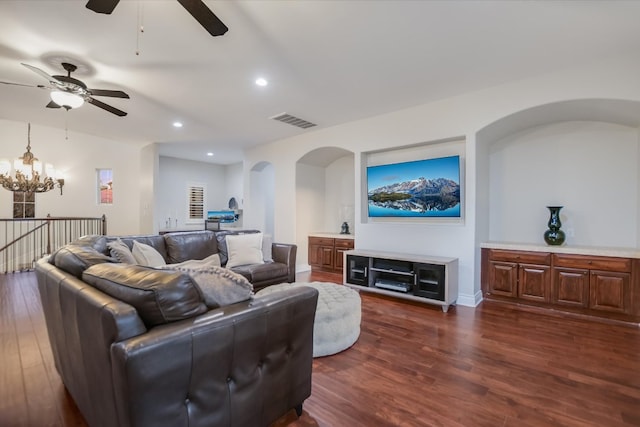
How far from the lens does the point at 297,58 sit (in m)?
3.02

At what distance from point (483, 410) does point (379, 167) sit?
141 inches

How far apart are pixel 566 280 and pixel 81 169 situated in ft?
30.4

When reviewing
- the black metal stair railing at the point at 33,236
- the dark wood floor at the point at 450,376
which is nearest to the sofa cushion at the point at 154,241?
the dark wood floor at the point at 450,376

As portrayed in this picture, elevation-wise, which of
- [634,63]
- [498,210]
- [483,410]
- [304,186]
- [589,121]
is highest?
[634,63]

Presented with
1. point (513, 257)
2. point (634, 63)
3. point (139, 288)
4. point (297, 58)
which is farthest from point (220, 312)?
point (634, 63)

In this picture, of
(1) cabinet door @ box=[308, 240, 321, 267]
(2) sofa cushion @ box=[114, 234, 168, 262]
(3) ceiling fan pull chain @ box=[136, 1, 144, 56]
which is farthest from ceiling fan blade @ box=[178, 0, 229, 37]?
(1) cabinet door @ box=[308, 240, 321, 267]

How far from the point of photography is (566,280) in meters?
3.47

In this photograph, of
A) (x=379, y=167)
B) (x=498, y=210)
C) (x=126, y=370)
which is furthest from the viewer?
(x=379, y=167)

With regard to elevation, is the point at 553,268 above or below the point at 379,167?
below

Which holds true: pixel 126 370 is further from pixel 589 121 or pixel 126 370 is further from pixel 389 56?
pixel 589 121

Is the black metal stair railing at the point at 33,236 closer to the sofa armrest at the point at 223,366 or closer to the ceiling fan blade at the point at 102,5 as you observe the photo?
the ceiling fan blade at the point at 102,5

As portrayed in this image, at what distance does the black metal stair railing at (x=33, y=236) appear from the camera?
6.14 m

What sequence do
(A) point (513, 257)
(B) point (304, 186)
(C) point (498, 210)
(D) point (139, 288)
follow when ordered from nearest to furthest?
(D) point (139, 288), (A) point (513, 257), (C) point (498, 210), (B) point (304, 186)

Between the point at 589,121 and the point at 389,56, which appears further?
the point at 589,121
